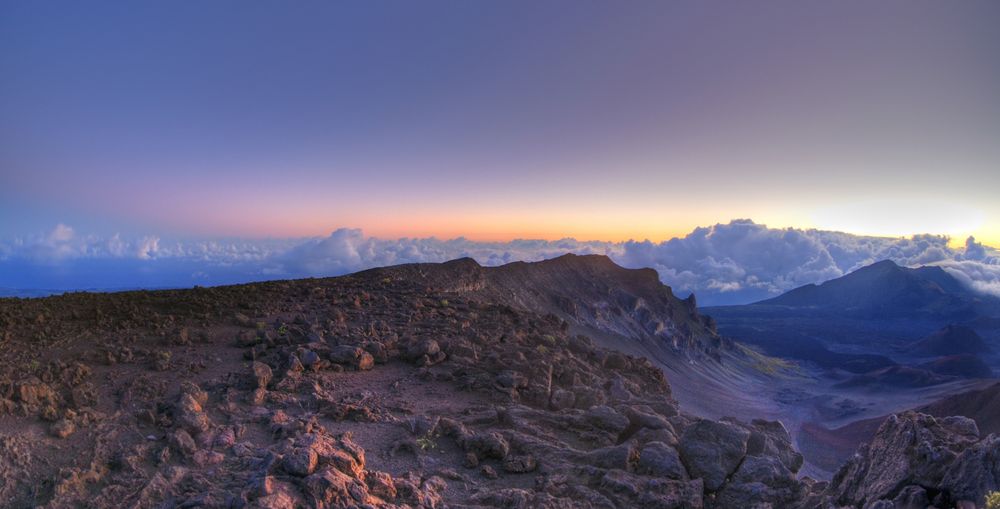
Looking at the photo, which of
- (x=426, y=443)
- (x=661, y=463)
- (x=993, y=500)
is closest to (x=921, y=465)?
(x=993, y=500)

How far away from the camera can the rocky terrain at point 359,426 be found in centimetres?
934

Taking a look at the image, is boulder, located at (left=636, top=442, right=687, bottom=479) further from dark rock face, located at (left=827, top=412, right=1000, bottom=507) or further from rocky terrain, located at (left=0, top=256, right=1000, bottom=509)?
dark rock face, located at (left=827, top=412, right=1000, bottom=507)

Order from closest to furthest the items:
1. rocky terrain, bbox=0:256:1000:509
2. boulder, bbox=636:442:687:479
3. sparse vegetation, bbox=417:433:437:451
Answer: rocky terrain, bbox=0:256:1000:509, boulder, bbox=636:442:687:479, sparse vegetation, bbox=417:433:437:451

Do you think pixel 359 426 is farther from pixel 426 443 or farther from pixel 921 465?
pixel 921 465

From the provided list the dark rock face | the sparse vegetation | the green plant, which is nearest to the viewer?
the green plant

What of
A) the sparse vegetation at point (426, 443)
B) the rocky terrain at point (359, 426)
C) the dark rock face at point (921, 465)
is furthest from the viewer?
the sparse vegetation at point (426, 443)

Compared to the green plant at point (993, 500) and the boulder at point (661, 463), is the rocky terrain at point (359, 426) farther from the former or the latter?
the green plant at point (993, 500)

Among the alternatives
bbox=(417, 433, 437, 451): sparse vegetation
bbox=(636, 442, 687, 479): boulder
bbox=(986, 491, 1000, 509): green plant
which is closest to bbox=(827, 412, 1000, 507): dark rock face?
bbox=(986, 491, 1000, 509): green plant

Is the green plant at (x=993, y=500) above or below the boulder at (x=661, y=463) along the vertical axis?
above

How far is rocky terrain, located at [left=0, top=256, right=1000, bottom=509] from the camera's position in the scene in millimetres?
9336

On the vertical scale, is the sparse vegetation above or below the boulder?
above

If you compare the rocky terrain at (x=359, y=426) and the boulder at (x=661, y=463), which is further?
the boulder at (x=661, y=463)

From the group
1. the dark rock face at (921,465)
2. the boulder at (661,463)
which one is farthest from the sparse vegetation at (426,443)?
the dark rock face at (921,465)

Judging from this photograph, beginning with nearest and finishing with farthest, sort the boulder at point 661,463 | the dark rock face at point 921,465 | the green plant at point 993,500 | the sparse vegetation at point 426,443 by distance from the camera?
the green plant at point 993,500
the dark rock face at point 921,465
the boulder at point 661,463
the sparse vegetation at point 426,443
